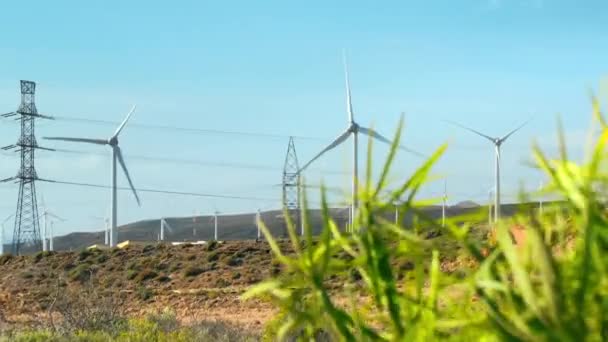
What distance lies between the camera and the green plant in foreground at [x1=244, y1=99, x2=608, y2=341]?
1.13 metres

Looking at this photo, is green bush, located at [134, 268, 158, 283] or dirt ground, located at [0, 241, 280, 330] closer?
dirt ground, located at [0, 241, 280, 330]

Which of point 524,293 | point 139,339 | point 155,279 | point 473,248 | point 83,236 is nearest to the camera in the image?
point 524,293

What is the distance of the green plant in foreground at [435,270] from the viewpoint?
113 centimetres

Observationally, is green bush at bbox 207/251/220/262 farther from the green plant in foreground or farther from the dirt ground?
the green plant in foreground

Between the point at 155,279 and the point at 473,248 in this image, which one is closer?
the point at 473,248

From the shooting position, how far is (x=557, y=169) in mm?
1312

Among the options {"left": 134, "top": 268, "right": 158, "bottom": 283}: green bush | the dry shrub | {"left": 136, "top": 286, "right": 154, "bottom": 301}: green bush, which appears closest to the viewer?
A: the dry shrub

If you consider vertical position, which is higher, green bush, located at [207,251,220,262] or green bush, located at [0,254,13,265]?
green bush, located at [207,251,220,262]

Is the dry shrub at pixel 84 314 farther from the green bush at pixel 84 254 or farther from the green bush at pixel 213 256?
the green bush at pixel 84 254

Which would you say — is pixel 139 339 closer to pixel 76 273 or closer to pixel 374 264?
pixel 374 264

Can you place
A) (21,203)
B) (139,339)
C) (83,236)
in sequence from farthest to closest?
(83,236) < (21,203) < (139,339)

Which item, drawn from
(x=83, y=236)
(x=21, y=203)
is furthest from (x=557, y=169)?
(x=83, y=236)

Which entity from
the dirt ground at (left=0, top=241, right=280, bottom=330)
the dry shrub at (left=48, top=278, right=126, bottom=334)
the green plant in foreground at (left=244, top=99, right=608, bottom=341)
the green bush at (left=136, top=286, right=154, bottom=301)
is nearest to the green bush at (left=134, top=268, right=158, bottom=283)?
the dirt ground at (left=0, top=241, right=280, bottom=330)

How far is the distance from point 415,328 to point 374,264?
118 millimetres
